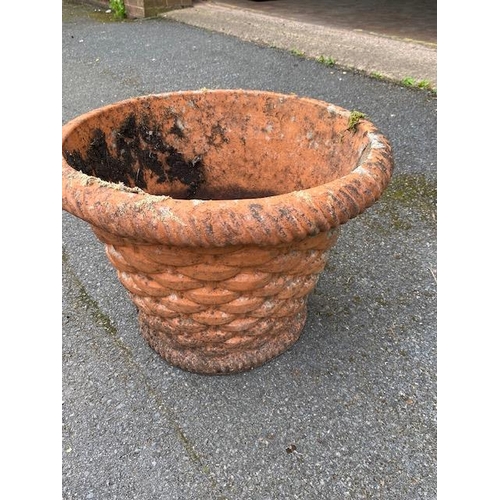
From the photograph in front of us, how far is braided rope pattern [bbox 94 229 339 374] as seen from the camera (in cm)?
104

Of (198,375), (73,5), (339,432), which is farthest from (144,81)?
(73,5)

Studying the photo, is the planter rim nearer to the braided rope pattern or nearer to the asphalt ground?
the braided rope pattern

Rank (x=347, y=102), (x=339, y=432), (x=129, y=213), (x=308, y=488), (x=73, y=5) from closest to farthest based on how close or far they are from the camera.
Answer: (x=129, y=213)
(x=308, y=488)
(x=339, y=432)
(x=347, y=102)
(x=73, y=5)

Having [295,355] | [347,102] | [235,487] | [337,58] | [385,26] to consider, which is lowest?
[235,487]

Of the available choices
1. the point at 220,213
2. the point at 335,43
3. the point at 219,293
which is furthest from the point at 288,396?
the point at 335,43

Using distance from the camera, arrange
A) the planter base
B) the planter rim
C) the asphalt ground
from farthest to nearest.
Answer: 1. the planter base
2. the asphalt ground
3. the planter rim

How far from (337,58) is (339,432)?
10.3ft

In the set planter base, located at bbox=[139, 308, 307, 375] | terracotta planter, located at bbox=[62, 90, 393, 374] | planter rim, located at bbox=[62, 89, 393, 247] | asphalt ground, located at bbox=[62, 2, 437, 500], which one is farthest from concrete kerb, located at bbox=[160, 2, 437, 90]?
planter rim, located at bbox=[62, 89, 393, 247]

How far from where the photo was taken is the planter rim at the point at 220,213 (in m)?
0.90

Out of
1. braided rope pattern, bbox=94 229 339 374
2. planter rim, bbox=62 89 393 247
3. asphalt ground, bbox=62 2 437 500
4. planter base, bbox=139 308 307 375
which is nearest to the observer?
planter rim, bbox=62 89 393 247

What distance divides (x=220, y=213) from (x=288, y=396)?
651 mm

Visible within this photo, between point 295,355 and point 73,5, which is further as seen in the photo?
point 73,5

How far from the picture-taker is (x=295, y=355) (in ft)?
4.75
